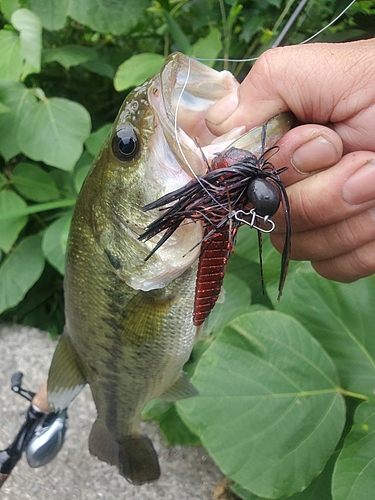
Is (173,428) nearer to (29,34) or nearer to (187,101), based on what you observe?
(187,101)

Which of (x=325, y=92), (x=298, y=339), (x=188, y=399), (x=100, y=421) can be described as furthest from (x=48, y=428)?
(x=325, y=92)

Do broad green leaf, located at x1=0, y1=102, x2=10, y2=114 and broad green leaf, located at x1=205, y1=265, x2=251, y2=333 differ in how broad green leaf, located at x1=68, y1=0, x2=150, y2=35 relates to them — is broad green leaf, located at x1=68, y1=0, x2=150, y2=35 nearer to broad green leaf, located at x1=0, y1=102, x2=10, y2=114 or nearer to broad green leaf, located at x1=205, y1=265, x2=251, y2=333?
broad green leaf, located at x1=0, y1=102, x2=10, y2=114

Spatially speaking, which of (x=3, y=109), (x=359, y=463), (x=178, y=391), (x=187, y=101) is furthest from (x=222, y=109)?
(x=3, y=109)

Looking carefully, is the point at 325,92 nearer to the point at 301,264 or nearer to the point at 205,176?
the point at 205,176

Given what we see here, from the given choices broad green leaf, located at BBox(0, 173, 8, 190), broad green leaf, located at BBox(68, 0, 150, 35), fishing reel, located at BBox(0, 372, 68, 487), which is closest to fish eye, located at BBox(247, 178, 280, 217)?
fishing reel, located at BBox(0, 372, 68, 487)

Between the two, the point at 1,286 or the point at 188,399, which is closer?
the point at 188,399

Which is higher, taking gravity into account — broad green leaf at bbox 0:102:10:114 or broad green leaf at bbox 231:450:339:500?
broad green leaf at bbox 0:102:10:114
